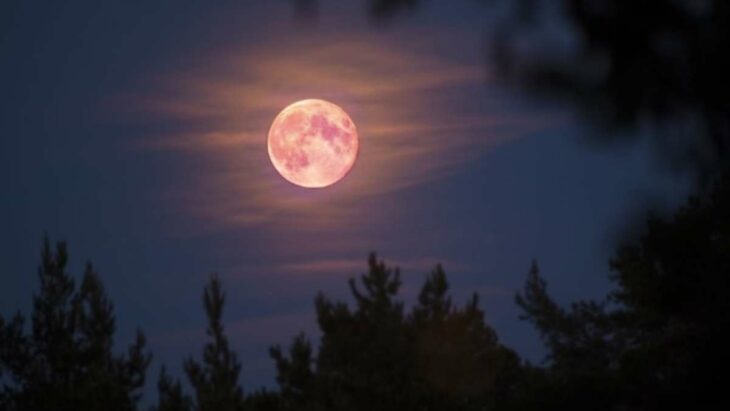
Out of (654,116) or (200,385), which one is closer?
(654,116)

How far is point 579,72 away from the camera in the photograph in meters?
5.15

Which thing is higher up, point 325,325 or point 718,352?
point 325,325

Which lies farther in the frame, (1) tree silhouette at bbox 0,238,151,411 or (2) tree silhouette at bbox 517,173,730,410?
(1) tree silhouette at bbox 0,238,151,411

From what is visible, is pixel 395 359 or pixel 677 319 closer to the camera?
pixel 677 319

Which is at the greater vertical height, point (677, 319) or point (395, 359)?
point (395, 359)

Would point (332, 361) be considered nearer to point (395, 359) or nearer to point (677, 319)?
point (395, 359)

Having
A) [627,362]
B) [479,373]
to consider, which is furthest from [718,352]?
[479,373]

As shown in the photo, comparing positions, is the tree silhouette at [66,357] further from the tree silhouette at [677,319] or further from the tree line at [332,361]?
the tree silhouette at [677,319]

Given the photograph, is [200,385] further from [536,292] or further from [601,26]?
[601,26]

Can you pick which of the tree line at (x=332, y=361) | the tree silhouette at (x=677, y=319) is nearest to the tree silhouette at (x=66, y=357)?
the tree line at (x=332, y=361)

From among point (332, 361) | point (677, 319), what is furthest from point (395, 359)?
point (677, 319)

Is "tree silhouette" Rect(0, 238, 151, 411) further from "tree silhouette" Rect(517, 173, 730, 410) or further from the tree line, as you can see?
"tree silhouette" Rect(517, 173, 730, 410)

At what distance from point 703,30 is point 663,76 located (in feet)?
0.78

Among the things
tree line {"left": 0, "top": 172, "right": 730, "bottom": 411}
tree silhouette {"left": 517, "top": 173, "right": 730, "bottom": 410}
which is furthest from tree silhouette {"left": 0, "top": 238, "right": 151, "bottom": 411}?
tree silhouette {"left": 517, "top": 173, "right": 730, "bottom": 410}
